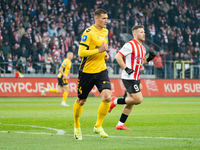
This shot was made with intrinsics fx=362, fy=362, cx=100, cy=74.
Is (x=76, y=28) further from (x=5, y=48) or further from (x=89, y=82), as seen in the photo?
(x=89, y=82)

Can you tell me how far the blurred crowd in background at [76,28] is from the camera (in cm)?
2312

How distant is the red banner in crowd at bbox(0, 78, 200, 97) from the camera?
21.8 m

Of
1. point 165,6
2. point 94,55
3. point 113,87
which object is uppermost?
point 165,6

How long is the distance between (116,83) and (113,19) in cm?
748

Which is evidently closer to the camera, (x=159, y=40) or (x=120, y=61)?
(x=120, y=61)

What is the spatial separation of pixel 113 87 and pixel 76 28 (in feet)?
19.6

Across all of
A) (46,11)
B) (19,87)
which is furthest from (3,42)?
(46,11)

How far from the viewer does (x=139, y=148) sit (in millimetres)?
5516

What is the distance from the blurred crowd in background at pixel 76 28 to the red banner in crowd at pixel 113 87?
1.06 m

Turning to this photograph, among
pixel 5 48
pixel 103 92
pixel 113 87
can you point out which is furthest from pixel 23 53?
pixel 103 92

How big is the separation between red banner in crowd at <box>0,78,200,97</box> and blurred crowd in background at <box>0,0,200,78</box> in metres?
1.06

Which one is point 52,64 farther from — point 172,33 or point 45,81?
point 172,33

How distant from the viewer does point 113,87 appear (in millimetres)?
23172

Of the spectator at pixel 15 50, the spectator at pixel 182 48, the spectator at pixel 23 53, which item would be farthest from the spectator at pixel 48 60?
the spectator at pixel 182 48
